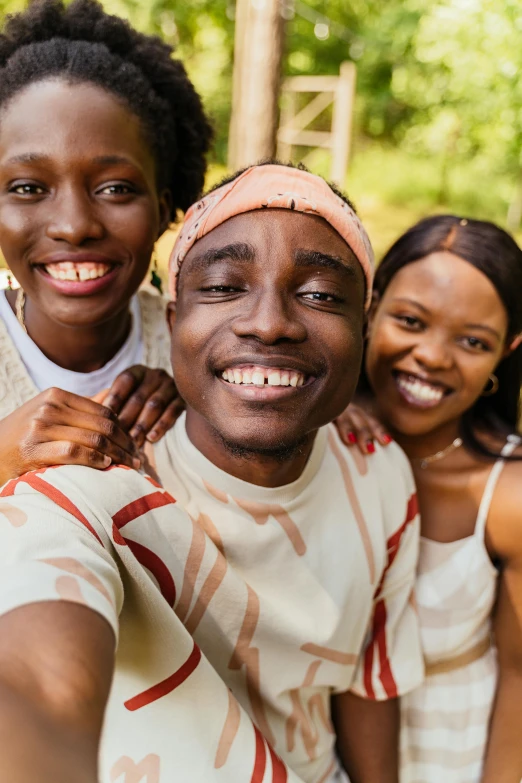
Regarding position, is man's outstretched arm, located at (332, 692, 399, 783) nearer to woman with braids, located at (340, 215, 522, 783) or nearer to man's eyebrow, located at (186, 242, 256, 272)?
woman with braids, located at (340, 215, 522, 783)

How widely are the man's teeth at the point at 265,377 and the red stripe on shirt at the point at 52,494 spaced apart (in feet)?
1.41

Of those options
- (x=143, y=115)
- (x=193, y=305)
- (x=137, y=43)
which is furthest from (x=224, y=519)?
(x=137, y=43)

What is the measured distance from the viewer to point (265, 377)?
4.55 ft

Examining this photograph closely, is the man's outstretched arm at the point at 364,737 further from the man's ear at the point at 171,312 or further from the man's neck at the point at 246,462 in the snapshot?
the man's ear at the point at 171,312

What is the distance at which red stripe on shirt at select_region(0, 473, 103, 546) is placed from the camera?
114cm

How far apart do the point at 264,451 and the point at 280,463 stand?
163 mm

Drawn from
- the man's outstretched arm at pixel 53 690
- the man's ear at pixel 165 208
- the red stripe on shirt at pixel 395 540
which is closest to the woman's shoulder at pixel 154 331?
the man's ear at pixel 165 208

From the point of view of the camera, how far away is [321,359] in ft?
4.68

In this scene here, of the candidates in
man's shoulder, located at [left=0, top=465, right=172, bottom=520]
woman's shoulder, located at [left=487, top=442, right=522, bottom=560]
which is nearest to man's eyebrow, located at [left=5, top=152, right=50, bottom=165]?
man's shoulder, located at [left=0, top=465, right=172, bottom=520]

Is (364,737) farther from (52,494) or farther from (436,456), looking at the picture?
(52,494)

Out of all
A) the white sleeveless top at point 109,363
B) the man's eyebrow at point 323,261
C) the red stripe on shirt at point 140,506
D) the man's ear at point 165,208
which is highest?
the man's eyebrow at point 323,261

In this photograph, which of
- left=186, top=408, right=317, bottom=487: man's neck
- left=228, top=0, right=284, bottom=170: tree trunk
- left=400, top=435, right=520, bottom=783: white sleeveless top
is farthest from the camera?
left=228, top=0, right=284, bottom=170: tree trunk

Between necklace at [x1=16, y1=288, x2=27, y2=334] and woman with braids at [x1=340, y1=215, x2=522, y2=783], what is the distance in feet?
3.82

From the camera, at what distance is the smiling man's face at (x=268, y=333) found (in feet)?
4.57
